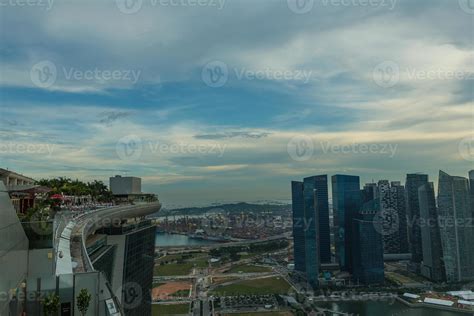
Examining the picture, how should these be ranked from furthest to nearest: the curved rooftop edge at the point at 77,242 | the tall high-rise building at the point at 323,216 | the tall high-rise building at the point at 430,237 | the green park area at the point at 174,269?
the tall high-rise building at the point at 323,216
the green park area at the point at 174,269
the tall high-rise building at the point at 430,237
the curved rooftop edge at the point at 77,242

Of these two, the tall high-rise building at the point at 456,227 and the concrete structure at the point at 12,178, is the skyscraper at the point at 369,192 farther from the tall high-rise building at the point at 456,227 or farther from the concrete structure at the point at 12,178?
the concrete structure at the point at 12,178

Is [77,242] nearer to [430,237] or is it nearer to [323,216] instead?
[430,237]

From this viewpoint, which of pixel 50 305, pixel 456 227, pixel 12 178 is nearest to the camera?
pixel 50 305

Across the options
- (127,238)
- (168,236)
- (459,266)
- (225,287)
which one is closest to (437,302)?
(459,266)

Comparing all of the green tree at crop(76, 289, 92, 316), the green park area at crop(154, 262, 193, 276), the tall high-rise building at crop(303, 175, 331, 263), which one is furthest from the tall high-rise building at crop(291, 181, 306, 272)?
the green tree at crop(76, 289, 92, 316)

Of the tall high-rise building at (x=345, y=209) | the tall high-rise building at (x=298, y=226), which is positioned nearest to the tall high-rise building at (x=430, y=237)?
the tall high-rise building at (x=345, y=209)

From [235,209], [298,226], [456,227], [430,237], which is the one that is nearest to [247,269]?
[298,226]

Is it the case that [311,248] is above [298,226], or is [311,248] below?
below
